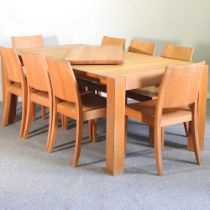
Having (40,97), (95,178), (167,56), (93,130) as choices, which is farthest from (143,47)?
(95,178)

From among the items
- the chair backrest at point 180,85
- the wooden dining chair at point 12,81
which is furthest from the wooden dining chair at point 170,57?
the wooden dining chair at point 12,81

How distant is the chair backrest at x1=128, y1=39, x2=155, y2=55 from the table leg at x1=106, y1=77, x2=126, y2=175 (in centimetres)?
131

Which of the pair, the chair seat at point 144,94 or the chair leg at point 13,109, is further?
the chair leg at point 13,109

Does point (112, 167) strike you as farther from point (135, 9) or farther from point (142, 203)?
point (135, 9)

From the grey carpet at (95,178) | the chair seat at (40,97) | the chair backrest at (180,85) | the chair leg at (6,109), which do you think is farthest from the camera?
the chair leg at (6,109)

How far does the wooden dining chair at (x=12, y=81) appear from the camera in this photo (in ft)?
11.9

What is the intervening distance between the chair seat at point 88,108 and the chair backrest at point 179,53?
2.85ft

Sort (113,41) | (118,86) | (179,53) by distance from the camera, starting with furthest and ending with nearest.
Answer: (113,41)
(179,53)
(118,86)

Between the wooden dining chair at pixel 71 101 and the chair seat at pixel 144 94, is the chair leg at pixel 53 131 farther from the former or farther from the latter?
the chair seat at pixel 144 94

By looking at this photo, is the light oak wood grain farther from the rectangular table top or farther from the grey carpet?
the grey carpet

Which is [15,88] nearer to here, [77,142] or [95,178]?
[77,142]

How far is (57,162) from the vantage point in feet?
10.3

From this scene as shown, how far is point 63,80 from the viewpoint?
2.99 m

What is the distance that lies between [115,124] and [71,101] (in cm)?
43
